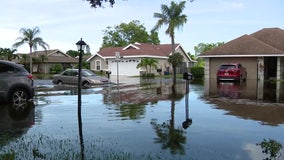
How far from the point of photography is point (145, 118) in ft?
32.1

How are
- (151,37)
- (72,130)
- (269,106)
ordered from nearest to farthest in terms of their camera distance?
(72,130), (269,106), (151,37)

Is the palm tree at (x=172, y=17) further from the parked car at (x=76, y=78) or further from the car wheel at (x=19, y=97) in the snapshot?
the car wheel at (x=19, y=97)

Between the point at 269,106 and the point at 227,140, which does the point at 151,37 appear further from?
the point at 227,140

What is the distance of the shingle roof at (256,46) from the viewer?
31.9 m

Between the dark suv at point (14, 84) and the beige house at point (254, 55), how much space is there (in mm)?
23651

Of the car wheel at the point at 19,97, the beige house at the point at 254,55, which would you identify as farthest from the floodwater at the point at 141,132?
the beige house at the point at 254,55

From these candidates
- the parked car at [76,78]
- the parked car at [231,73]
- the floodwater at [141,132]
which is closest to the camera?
the floodwater at [141,132]

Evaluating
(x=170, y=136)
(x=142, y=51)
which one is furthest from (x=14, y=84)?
(x=142, y=51)

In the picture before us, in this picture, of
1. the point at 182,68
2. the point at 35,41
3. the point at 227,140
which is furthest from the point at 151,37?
the point at 227,140

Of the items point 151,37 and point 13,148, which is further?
point 151,37

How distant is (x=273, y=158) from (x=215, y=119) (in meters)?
3.90

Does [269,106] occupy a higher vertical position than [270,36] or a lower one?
lower

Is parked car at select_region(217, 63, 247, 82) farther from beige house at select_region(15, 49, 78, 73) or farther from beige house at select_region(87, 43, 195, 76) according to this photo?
beige house at select_region(15, 49, 78, 73)

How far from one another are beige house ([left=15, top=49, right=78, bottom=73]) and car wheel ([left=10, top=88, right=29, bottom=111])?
144 feet
